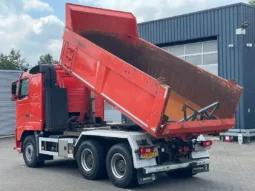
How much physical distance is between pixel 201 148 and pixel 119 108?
2220 millimetres

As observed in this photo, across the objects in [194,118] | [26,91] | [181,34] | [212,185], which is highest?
[181,34]

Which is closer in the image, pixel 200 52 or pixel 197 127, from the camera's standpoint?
pixel 197 127

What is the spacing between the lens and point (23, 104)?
12.4 m

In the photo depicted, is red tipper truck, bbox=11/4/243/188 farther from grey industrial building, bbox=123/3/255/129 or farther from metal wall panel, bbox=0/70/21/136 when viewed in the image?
metal wall panel, bbox=0/70/21/136

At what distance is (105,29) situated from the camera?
11.3 meters

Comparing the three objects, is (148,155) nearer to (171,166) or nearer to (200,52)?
(171,166)

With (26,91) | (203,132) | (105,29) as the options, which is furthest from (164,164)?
(26,91)

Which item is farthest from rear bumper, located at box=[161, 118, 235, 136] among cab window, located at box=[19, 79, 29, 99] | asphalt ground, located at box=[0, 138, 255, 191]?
cab window, located at box=[19, 79, 29, 99]

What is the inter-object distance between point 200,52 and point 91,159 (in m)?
12.6

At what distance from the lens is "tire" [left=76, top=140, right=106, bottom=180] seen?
376 inches

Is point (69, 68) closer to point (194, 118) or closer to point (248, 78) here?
point (194, 118)

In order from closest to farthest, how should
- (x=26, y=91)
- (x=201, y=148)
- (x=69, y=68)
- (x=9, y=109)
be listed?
(x=201, y=148) → (x=69, y=68) → (x=26, y=91) → (x=9, y=109)

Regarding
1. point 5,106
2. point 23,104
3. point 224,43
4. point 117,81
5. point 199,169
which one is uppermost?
point 224,43

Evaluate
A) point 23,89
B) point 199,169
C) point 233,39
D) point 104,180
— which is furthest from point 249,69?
point 104,180
